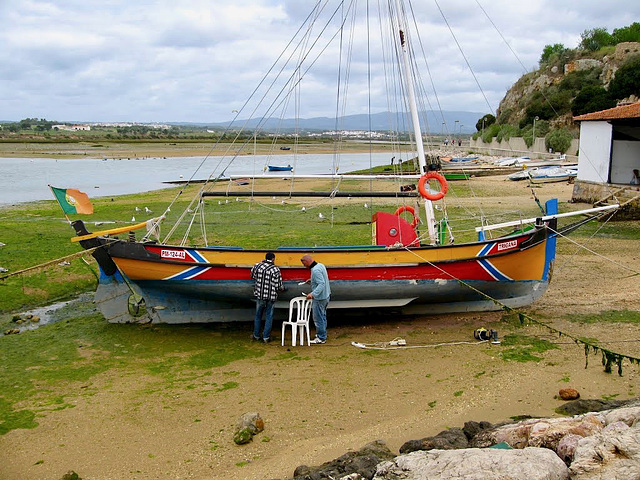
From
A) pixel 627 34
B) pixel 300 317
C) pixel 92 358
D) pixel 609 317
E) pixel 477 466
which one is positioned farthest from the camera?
pixel 627 34

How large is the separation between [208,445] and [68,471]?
5.24 feet

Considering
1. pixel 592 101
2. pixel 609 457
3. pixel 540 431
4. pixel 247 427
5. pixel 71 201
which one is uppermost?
pixel 592 101

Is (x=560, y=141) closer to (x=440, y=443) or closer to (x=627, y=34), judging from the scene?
(x=627, y=34)

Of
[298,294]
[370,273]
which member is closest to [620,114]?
[370,273]

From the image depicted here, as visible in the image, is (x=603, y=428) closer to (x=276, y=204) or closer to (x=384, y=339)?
(x=384, y=339)

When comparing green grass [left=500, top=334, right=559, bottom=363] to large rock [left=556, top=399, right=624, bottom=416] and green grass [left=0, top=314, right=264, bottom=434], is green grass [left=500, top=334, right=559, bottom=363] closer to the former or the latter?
large rock [left=556, top=399, right=624, bottom=416]

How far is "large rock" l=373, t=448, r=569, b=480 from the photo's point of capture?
18.0 feet

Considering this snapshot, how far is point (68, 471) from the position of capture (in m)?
6.95

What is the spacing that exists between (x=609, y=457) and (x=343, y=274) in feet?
22.6

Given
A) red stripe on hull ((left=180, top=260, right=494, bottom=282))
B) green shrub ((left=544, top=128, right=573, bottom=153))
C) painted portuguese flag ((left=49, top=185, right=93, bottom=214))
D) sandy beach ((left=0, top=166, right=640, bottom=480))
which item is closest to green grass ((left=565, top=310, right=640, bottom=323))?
sandy beach ((left=0, top=166, right=640, bottom=480))

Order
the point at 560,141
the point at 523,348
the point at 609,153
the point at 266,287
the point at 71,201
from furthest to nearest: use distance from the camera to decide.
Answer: the point at 560,141
the point at 609,153
the point at 71,201
the point at 266,287
the point at 523,348

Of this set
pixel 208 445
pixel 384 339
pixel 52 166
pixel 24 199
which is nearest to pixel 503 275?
pixel 384 339

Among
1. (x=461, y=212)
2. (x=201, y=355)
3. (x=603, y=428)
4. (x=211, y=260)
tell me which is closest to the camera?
(x=603, y=428)

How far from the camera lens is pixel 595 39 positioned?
73.9m
